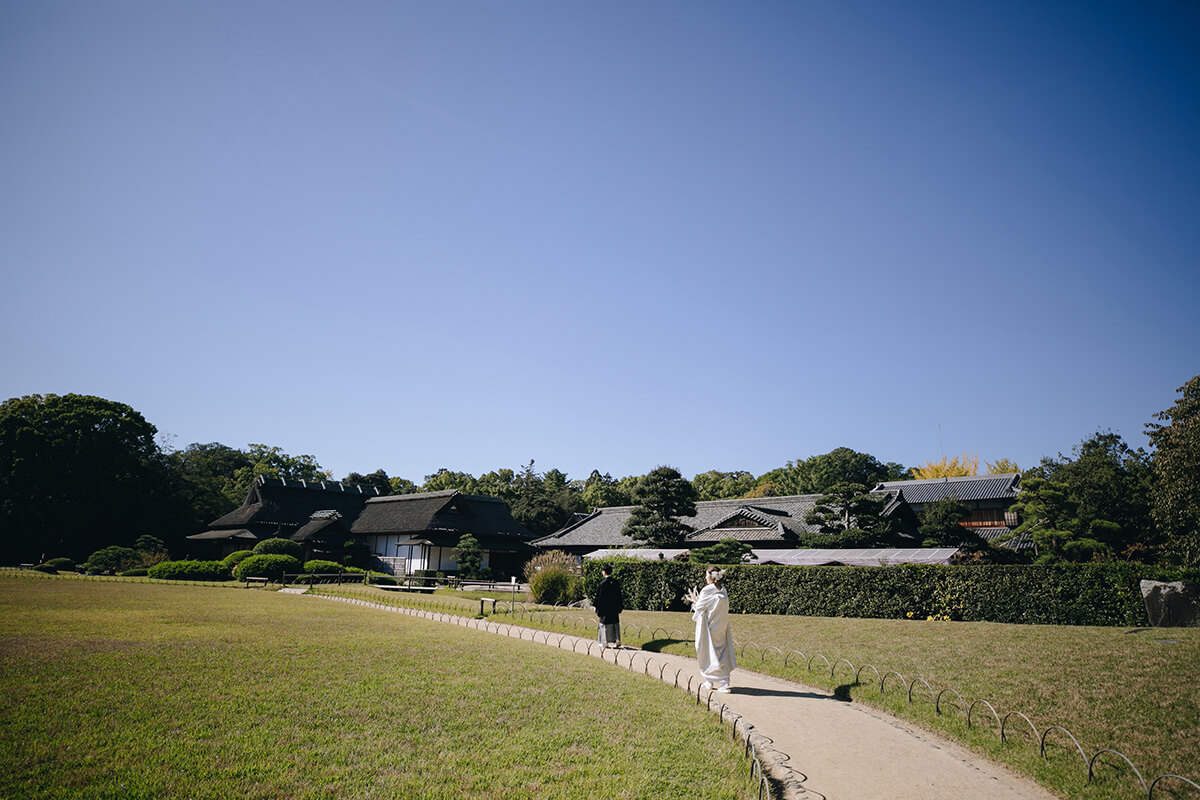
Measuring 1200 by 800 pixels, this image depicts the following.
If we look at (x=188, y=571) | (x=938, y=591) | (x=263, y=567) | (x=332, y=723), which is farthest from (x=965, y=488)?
(x=188, y=571)

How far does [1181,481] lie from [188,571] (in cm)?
4322

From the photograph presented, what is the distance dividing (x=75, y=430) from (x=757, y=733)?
48849 mm

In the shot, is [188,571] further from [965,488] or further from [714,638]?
[965,488]

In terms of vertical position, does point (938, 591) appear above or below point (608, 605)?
below

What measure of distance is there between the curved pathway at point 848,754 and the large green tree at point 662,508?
2437cm

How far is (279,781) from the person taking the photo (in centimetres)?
533

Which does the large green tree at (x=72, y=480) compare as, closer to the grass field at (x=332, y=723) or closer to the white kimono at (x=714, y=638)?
the grass field at (x=332, y=723)

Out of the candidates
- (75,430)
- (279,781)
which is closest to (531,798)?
(279,781)

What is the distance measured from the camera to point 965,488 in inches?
1813

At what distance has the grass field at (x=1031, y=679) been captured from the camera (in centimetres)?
679

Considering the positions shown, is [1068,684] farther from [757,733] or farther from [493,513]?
[493,513]

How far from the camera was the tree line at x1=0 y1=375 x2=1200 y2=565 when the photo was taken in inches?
907

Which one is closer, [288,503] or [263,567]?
[263,567]

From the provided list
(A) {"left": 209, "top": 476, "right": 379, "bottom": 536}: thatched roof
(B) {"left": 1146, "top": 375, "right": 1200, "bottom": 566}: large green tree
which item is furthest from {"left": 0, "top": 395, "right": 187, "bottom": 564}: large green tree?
(B) {"left": 1146, "top": 375, "right": 1200, "bottom": 566}: large green tree
